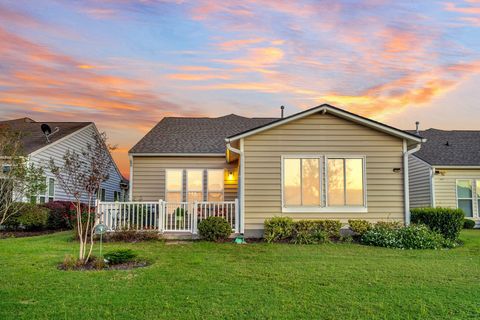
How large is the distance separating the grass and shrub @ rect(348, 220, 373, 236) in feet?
6.85

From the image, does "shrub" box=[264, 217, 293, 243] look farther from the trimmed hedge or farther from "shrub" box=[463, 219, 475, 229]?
"shrub" box=[463, 219, 475, 229]

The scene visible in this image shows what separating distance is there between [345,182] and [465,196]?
1019 centimetres

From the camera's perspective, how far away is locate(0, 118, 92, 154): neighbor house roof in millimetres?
17719

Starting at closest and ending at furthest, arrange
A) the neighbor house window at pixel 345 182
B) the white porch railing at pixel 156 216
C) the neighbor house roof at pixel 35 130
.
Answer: the white porch railing at pixel 156 216 < the neighbor house window at pixel 345 182 < the neighbor house roof at pixel 35 130

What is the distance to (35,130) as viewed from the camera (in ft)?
67.6

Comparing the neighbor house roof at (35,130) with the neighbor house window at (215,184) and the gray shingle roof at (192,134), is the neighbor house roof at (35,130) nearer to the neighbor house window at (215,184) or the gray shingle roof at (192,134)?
the gray shingle roof at (192,134)

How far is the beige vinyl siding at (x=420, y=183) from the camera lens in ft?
60.1

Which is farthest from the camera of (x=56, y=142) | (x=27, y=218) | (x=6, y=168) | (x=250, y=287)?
(x=56, y=142)

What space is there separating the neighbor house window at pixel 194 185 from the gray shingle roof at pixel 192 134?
929mm

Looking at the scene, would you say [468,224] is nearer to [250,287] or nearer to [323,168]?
[323,168]

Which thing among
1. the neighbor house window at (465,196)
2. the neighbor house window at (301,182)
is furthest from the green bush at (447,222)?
the neighbor house window at (465,196)

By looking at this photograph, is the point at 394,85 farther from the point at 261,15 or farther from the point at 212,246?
the point at 212,246

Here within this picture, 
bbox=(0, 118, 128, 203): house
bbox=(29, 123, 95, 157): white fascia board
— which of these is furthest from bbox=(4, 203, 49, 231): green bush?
bbox=(29, 123, 95, 157): white fascia board

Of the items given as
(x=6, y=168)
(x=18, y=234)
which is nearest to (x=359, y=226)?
(x=18, y=234)
